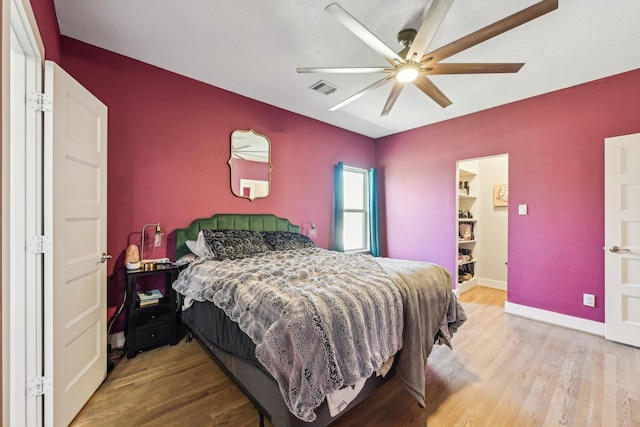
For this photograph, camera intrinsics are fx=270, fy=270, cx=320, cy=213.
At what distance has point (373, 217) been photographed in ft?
16.0

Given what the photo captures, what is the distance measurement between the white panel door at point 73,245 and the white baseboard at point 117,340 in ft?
1.67

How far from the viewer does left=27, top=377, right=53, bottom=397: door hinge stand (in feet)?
4.74

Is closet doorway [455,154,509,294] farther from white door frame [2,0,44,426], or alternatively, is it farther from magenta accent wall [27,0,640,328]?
white door frame [2,0,44,426]

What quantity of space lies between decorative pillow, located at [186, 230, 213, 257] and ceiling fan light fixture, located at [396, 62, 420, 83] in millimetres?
2267

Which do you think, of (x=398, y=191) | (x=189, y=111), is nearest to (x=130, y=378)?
(x=189, y=111)

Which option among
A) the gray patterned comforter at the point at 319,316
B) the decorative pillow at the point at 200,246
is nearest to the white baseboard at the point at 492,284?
the gray patterned comforter at the point at 319,316

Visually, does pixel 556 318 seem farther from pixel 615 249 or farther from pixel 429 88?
pixel 429 88

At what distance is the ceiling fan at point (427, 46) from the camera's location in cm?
A: 147

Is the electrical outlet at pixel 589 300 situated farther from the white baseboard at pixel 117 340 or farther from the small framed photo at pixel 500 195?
the white baseboard at pixel 117 340

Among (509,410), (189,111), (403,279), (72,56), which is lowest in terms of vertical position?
(509,410)

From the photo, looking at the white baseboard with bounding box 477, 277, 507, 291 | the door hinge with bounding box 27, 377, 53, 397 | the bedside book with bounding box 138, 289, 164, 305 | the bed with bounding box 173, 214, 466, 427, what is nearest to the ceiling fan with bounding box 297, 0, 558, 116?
the bed with bounding box 173, 214, 466, 427

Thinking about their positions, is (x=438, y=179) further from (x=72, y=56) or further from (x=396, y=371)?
(x=72, y=56)

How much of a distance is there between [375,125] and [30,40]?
156 inches

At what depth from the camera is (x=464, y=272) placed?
4684 mm
